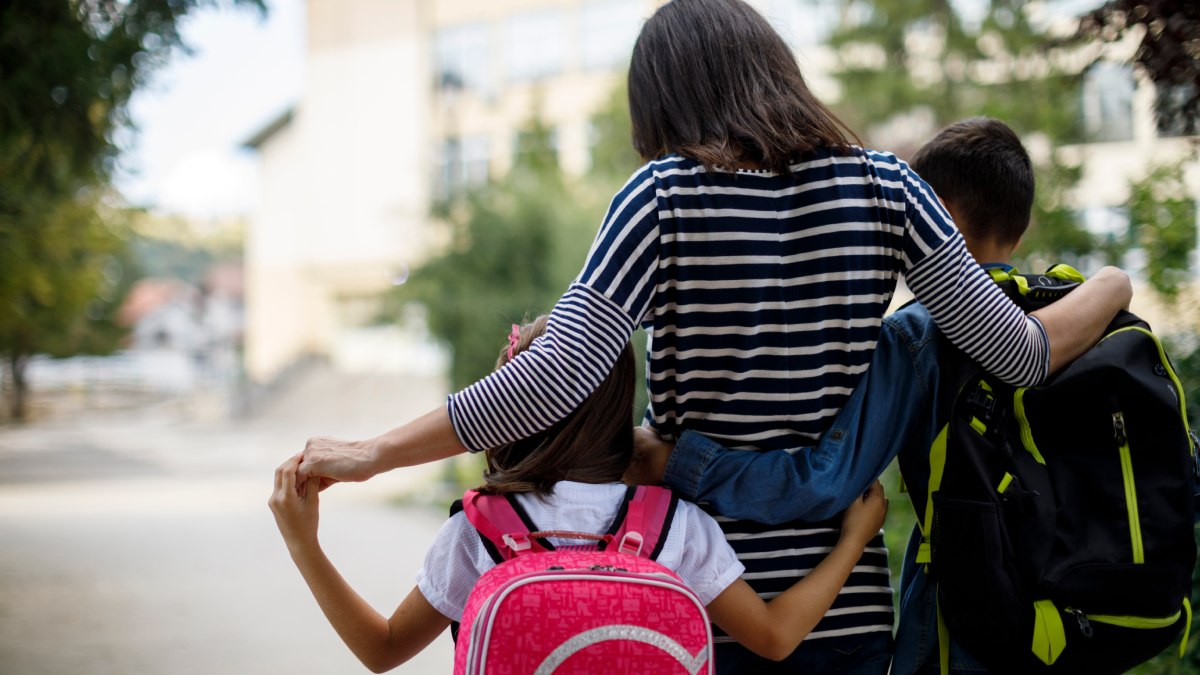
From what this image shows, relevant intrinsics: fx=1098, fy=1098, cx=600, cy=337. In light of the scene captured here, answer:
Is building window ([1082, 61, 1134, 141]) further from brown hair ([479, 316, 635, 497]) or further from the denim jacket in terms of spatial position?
brown hair ([479, 316, 635, 497])

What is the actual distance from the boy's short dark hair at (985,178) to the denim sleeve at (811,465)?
423mm

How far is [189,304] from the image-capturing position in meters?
59.2

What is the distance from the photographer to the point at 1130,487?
68.2 inches

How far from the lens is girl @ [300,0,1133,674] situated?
1.64 metres

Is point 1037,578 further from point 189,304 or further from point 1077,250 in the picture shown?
point 189,304

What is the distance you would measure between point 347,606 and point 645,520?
1.73 feet

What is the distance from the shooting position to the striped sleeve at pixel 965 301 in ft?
5.63

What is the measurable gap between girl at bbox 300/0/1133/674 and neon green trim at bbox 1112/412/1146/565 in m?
0.13

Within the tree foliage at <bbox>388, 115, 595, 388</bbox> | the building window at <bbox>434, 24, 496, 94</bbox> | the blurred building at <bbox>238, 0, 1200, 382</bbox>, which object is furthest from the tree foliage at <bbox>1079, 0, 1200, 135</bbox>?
the building window at <bbox>434, 24, 496, 94</bbox>

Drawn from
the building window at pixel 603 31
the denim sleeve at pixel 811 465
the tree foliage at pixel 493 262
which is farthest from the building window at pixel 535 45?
the denim sleeve at pixel 811 465

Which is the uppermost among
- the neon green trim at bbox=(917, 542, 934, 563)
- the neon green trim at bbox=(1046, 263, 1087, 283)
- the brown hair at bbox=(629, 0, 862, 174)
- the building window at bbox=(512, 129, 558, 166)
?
the brown hair at bbox=(629, 0, 862, 174)

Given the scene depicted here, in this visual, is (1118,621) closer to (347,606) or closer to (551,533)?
(551,533)

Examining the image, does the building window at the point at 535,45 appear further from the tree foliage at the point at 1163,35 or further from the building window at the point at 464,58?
the tree foliage at the point at 1163,35

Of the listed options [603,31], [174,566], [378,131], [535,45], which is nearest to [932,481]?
[174,566]
